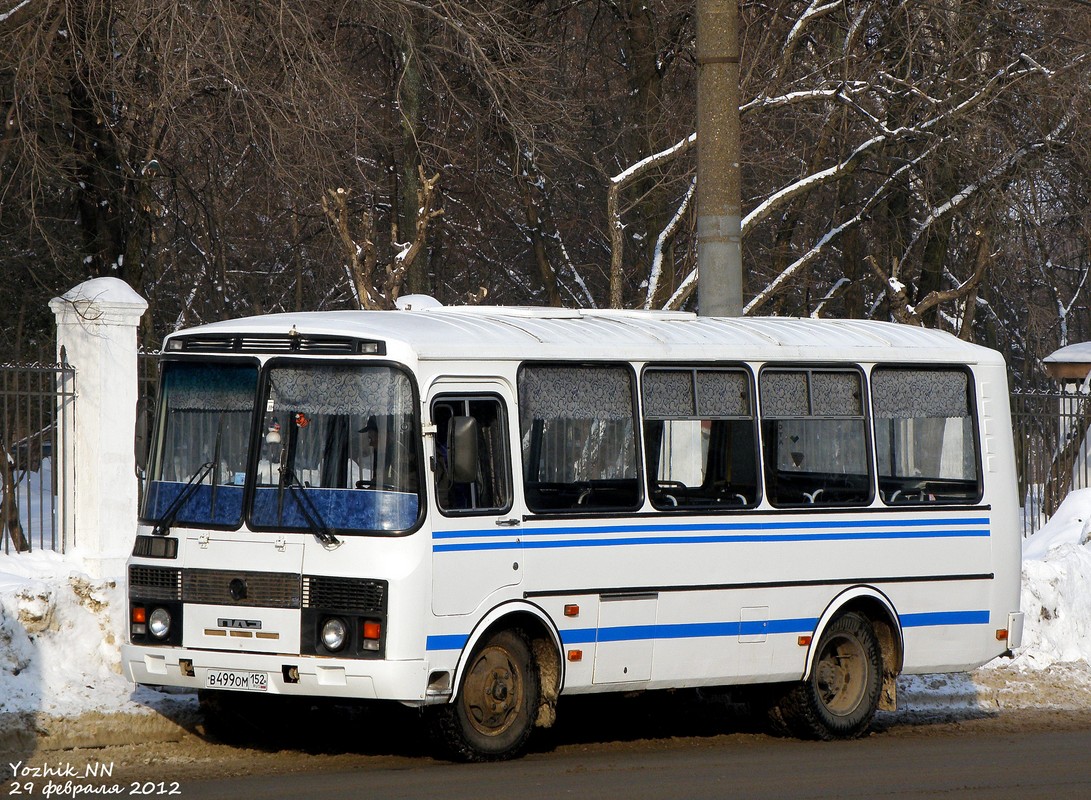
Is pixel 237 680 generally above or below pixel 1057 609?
above

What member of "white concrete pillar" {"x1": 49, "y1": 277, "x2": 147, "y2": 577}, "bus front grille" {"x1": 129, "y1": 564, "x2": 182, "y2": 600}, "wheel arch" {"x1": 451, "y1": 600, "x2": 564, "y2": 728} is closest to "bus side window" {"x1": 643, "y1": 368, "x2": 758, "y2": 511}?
"wheel arch" {"x1": 451, "y1": 600, "x2": 564, "y2": 728}

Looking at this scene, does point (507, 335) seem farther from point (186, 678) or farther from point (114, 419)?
point (114, 419)

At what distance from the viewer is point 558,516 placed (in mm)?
10234

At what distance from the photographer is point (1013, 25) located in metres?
22.0

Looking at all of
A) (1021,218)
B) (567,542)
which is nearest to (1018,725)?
(567,542)

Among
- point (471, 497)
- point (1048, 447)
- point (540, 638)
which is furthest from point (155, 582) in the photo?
point (1048, 447)

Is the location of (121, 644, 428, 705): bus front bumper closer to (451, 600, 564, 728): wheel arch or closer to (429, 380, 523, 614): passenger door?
(429, 380, 523, 614): passenger door

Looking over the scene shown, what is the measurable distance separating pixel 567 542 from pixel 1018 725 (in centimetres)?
440

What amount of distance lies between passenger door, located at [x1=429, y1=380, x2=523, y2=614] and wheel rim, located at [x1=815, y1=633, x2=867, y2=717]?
2941mm

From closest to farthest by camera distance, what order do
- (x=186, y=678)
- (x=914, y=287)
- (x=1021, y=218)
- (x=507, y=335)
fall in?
(x=186, y=678) → (x=507, y=335) → (x=1021, y=218) → (x=914, y=287)

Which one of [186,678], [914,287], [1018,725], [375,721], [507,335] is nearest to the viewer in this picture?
[186,678]

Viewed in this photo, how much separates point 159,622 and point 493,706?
2.01 m

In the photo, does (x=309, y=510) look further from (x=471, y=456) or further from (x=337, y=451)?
(x=471, y=456)

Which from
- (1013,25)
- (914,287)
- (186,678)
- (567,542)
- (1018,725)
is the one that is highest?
(1013,25)
